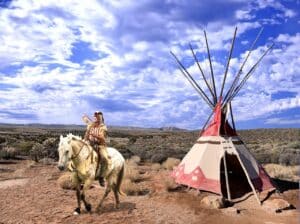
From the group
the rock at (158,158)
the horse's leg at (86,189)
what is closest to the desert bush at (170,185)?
the horse's leg at (86,189)

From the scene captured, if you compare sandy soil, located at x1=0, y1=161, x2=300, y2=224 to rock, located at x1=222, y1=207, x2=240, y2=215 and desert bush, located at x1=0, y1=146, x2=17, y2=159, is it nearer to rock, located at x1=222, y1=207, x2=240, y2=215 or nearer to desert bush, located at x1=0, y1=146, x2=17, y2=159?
rock, located at x1=222, y1=207, x2=240, y2=215

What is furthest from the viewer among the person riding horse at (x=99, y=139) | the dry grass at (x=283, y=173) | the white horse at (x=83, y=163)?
the dry grass at (x=283, y=173)

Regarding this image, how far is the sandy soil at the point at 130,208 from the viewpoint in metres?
9.46

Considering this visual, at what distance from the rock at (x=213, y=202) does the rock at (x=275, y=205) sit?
1.12 meters

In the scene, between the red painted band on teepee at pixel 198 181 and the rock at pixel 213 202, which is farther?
the red painted band on teepee at pixel 198 181

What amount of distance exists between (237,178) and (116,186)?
512cm

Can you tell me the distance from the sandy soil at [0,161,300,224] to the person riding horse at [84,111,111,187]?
1.08 m

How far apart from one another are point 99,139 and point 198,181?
3.92 m

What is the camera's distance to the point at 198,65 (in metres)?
13.9

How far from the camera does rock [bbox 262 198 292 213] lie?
436 inches

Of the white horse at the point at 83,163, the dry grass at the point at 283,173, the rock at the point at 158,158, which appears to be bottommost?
the dry grass at the point at 283,173

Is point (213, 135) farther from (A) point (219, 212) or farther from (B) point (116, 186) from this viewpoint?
(B) point (116, 186)

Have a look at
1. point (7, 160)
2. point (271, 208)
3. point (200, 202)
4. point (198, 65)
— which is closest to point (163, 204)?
point (200, 202)

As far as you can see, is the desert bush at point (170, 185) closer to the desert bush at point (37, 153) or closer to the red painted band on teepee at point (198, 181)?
the red painted band on teepee at point (198, 181)
